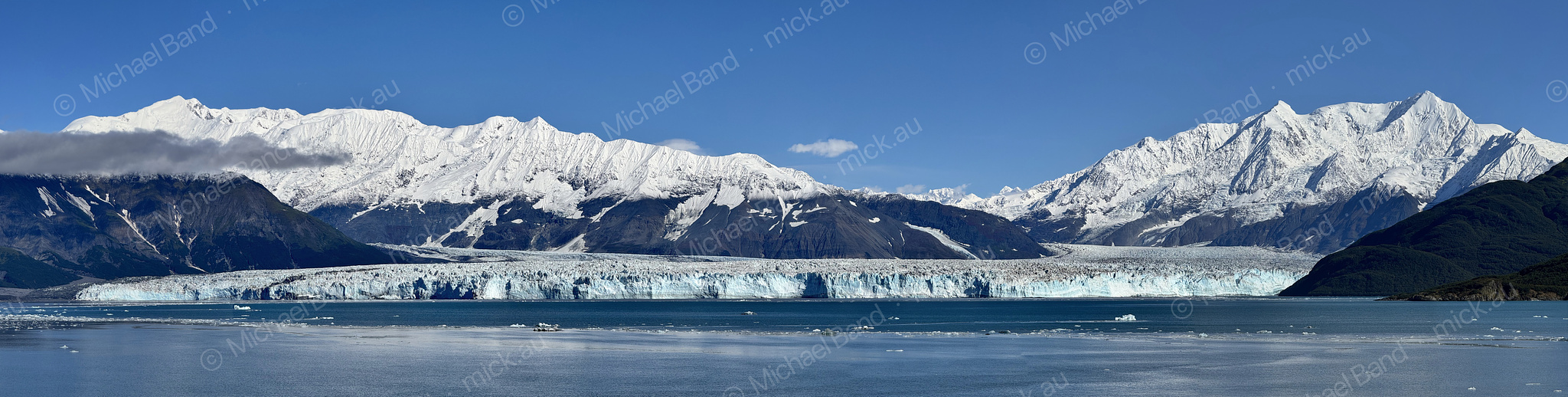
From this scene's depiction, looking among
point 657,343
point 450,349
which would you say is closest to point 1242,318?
point 657,343

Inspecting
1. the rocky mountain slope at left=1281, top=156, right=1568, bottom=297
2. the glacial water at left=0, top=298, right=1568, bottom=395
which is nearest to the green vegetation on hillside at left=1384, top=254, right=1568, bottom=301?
the rocky mountain slope at left=1281, top=156, right=1568, bottom=297

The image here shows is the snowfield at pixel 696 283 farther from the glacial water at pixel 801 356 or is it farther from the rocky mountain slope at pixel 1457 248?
the glacial water at pixel 801 356

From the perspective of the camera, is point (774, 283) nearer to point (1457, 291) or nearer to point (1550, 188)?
point (1457, 291)

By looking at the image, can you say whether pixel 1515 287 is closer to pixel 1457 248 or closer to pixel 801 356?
pixel 1457 248

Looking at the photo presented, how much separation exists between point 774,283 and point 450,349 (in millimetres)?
97651

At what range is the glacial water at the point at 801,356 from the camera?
4084 cm

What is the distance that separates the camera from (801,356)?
55.4 metres

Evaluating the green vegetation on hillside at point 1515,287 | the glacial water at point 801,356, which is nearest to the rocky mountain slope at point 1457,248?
the green vegetation on hillside at point 1515,287

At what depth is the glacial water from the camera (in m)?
40.8

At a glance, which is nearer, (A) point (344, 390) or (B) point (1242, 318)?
(A) point (344, 390)

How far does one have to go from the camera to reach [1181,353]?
5491cm

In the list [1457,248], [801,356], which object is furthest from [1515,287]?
[801,356]

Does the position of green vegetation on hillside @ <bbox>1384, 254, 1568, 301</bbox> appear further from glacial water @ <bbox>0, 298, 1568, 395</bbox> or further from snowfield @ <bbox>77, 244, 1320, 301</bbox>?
glacial water @ <bbox>0, 298, 1568, 395</bbox>

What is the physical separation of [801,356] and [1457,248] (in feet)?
523
